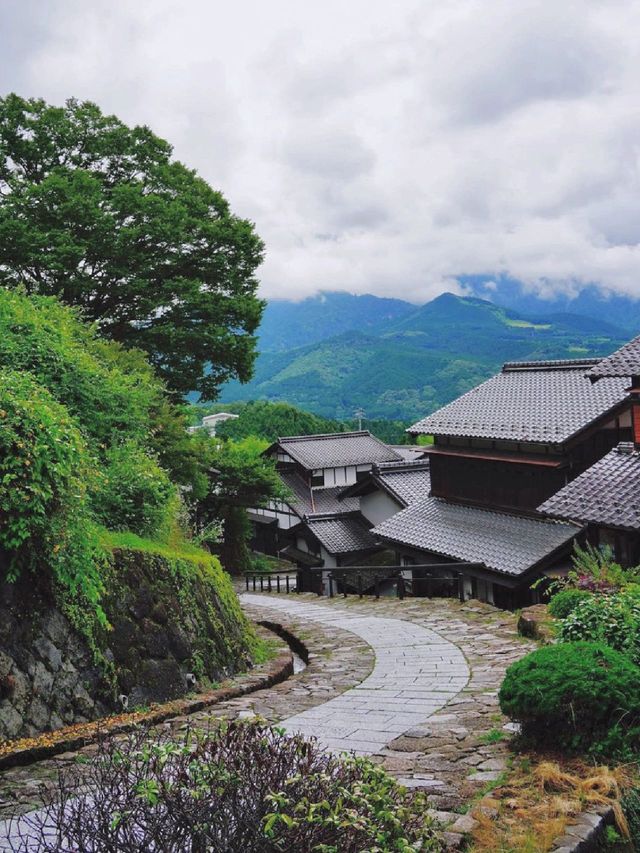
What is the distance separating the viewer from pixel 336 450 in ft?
159

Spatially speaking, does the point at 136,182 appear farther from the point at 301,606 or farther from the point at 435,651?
the point at 435,651

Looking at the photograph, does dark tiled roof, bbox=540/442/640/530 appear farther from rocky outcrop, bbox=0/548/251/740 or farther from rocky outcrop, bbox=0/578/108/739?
rocky outcrop, bbox=0/578/108/739

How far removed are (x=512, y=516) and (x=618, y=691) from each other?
60.9 ft

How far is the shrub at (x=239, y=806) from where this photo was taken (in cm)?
347

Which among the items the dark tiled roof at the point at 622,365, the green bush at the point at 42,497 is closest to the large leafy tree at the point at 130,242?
the dark tiled roof at the point at 622,365

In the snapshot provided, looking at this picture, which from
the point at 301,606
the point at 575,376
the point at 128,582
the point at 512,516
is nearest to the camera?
the point at 128,582

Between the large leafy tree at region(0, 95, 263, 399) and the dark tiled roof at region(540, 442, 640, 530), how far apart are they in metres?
14.7

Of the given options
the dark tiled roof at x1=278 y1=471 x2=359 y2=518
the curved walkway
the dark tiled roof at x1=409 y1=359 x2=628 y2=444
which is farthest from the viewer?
the dark tiled roof at x1=278 y1=471 x2=359 y2=518

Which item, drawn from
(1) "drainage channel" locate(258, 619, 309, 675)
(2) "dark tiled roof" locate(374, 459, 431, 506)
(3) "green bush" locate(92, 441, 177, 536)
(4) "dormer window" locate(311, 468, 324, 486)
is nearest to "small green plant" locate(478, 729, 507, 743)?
(1) "drainage channel" locate(258, 619, 309, 675)

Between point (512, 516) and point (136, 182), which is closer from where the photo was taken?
point (512, 516)

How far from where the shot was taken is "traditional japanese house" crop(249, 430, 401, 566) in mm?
45562

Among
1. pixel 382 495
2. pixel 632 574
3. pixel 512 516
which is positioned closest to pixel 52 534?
pixel 632 574

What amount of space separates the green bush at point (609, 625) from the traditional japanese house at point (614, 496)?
587 cm

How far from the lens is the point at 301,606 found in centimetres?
2005
